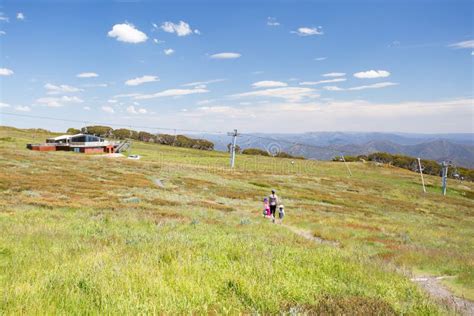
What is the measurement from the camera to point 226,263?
7613 mm

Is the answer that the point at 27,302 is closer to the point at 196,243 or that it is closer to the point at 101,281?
the point at 101,281

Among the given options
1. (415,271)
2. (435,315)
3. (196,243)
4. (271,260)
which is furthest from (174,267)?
(415,271)

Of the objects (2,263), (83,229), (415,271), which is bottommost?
(415,271)

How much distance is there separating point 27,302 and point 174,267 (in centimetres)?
259

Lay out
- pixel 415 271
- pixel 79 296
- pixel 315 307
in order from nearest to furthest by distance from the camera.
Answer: pixel 79 296
pixel 315 307
pixel 415 271

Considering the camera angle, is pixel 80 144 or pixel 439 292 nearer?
pixel 439 292

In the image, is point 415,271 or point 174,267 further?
point 415,271

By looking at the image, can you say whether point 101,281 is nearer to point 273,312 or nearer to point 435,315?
point 273,312

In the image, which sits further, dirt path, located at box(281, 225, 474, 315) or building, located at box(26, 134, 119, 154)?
building, located at box(26, 134, 119, 154)

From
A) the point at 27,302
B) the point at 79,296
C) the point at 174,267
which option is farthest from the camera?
the point at 174,267

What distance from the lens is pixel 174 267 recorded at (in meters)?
6.69

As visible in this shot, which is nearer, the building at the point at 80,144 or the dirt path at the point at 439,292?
the dirt path at the point at 439,292

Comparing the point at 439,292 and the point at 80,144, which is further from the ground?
the point at 80,144

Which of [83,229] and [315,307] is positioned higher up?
[315,307]
